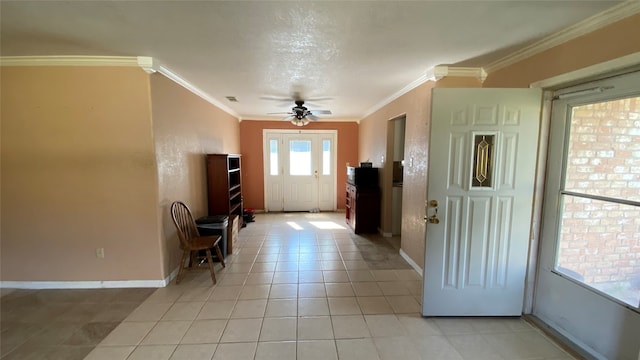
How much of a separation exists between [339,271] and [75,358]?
2403 mm

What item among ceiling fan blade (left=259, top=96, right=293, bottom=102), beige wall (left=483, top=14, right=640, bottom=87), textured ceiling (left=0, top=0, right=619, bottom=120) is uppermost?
ceiling fan blade (left=259, top=96, right=293, bottom=102)

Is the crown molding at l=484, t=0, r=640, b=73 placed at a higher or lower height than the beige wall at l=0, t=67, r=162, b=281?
higher

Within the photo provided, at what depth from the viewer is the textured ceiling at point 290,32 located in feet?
5.26

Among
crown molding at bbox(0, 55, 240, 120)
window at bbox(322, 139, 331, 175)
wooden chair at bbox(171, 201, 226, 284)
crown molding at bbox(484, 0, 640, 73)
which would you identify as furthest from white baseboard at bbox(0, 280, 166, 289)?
window at bbox(322, 139, 331, 175)

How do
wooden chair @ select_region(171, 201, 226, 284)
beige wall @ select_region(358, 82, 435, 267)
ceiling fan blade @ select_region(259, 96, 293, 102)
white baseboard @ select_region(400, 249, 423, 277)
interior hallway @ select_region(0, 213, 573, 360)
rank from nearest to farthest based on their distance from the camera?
interior hallway @ select_region(0, 213, 573, 360) → wooden chair @ select_region(171, 201, 226, 284) → beige wall @ select_region(358, 82, 435, 267) → white baseboard @ select_region(400, 249, 423, 277) → ceiling fan blade @ select_region(259, 96, 293, 102)

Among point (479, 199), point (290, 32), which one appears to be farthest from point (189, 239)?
point (479, 199)

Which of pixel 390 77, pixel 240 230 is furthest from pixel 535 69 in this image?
pixel 240 230

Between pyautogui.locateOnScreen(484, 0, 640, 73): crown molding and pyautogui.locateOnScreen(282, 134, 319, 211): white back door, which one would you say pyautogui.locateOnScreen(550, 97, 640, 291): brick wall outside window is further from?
pyautogui.locateOnScreen(282, 134, 319, 211): white back door

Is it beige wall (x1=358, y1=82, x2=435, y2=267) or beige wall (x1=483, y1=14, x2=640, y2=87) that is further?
beige wall (x1=358, y1=82, x2=435, y2=267)

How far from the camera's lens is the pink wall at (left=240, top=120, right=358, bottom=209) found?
636 centimetres

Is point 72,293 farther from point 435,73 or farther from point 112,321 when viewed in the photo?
point 435,73

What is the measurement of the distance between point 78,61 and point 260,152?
13.2 ft

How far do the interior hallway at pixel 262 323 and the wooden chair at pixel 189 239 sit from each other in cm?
18

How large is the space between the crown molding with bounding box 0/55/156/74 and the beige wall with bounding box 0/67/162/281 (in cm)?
6
